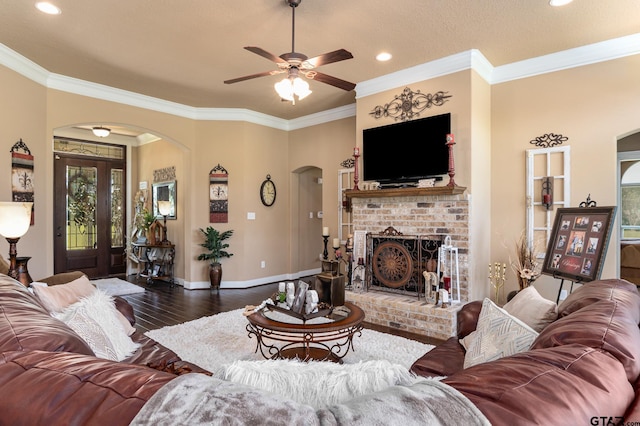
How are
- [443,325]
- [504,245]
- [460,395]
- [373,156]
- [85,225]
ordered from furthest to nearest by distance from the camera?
[85,225]
[373,156]
[504,245]
[443,325]
[460,395]

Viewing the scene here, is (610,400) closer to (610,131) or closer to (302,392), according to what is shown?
(302,392)

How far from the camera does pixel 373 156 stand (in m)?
4.77

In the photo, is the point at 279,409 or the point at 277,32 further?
the point at 277,32

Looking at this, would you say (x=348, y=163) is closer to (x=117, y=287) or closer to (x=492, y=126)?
(x=492, y=126)

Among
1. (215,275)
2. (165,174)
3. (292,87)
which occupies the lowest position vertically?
(215,275)

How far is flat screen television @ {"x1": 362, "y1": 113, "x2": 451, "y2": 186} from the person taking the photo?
4.23 metres

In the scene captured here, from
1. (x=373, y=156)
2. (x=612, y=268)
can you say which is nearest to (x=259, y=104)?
(x=373, y=156)

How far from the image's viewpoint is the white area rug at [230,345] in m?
3.13

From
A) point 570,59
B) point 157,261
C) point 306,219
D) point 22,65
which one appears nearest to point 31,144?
point 22,65

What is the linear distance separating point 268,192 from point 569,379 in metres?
6.12

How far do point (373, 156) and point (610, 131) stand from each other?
2.57 meters

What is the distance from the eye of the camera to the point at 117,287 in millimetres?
6113

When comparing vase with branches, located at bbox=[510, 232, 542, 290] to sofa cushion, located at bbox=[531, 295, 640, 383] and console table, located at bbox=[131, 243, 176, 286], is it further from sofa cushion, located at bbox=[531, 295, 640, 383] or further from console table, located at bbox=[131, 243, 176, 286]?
console table, located at bbox=[131, 243, 176, 286]

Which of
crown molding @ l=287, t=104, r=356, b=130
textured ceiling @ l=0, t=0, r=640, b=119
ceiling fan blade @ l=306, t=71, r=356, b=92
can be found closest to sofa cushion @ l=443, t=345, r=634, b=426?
ceiling fan blade @ l=306, t=71, r=356, b=92
